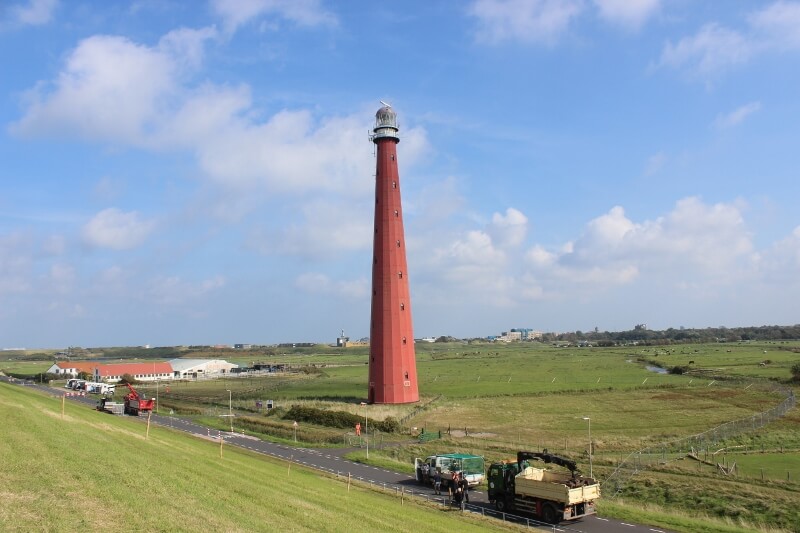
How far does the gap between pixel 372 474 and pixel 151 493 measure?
22.1 m

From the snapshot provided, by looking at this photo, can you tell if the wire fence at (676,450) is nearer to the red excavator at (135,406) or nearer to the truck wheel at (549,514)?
the truck wheel at (549,514)

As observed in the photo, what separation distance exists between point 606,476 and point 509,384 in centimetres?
6585

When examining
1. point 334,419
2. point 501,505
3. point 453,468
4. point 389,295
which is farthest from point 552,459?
point 389,295

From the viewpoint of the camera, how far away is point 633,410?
66.8 m

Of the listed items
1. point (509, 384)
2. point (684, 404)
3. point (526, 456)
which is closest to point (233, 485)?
point (526, 456)

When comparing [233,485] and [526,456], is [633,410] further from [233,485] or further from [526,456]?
[233,485]

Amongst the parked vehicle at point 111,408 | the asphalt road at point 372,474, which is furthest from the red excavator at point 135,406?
the asphalt road at point 372,474

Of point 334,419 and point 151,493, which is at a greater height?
point 151,493

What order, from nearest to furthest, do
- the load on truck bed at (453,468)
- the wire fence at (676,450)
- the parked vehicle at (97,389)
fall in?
the load on truck bed at (453,468) < the wire fence at (676,450) < the parked vehicle at (97,389)

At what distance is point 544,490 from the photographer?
26.9m

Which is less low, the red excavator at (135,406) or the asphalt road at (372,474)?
the red excavator at (135,406)

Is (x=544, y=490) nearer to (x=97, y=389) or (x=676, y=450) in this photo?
(x=676, y=450)

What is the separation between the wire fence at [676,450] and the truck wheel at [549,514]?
8175 millimetres

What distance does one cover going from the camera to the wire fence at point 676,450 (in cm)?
3499
